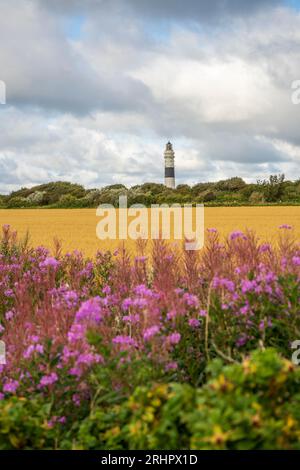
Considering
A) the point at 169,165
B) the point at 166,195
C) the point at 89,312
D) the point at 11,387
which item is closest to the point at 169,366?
the point at 89,312

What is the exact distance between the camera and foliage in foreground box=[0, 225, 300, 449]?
8.43 ft

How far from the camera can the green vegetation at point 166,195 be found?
4638cm

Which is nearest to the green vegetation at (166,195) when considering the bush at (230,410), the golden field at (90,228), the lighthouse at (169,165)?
the golden field at (90,228)

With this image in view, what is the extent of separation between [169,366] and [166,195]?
45743 mm

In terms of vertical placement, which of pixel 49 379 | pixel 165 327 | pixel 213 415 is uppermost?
pixel 165 327

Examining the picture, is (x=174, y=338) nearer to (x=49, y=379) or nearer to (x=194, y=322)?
(x=194, y=322)

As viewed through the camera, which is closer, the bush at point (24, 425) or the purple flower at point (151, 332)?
the bush at point (24, 425)

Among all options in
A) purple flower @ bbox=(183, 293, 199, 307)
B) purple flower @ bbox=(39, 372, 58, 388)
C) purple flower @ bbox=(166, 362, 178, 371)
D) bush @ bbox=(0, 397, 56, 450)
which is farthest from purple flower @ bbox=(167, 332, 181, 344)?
bush @ bbox=(0, 397, 56, 450)

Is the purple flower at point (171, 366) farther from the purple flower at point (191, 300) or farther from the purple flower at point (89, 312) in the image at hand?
the purple flower at point (191, 300)

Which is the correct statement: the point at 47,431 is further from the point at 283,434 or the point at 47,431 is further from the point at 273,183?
the point at 273,183

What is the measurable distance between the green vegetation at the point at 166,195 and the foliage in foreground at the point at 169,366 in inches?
1580

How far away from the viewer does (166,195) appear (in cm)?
4903
